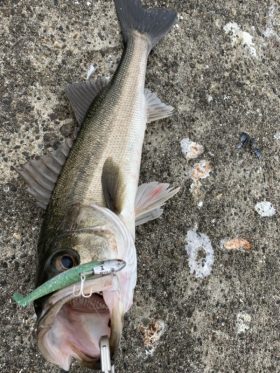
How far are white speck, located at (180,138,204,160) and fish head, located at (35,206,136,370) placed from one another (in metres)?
0.95

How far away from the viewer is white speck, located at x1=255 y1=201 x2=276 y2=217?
3031 mm

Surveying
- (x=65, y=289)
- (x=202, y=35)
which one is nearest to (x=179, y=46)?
(x=202, y=35)

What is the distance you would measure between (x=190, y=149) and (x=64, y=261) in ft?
4.19

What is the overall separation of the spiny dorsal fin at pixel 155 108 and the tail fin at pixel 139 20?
0.31 metres

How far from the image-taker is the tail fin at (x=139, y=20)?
2857 mm

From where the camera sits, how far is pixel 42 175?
2.29 meters

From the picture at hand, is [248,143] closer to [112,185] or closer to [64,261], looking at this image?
[112,185]

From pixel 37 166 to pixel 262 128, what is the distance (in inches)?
61.6

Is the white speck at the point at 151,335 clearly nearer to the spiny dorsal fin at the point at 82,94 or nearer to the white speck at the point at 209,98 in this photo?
the spiny dorsal fin at the point at 82,94

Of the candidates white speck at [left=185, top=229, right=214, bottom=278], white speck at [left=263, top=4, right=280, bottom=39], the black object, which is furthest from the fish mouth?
white speck at [left=263, top=4, right=280, bottom=39]

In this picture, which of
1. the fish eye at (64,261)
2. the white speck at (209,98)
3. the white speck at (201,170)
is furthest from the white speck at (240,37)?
the fish eye at (64,261)

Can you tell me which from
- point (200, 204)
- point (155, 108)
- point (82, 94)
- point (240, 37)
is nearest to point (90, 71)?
point (82, 94)

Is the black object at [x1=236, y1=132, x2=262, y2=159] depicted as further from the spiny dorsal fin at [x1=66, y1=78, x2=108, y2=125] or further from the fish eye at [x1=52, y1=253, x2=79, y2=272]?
the fish eye at [x1=52, y1=253, x2=79, y2=272]

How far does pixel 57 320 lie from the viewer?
1817 millimetres
